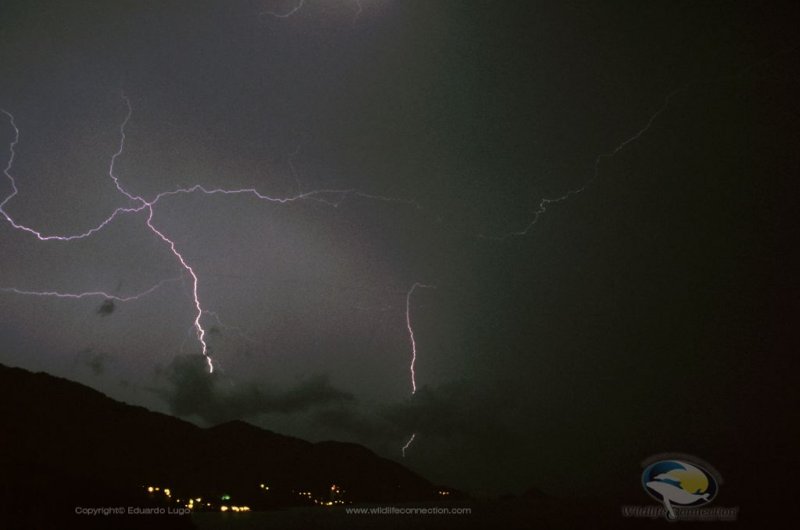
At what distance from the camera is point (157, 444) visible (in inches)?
2557

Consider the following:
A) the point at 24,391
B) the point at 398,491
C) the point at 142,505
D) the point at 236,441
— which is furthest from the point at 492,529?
the point at 398,491

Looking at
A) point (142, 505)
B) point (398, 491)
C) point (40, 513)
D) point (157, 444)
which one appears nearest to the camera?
point (40, 513)

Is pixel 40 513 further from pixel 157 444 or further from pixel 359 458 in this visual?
pixel 359 458

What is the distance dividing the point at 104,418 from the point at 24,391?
36.1 feet
